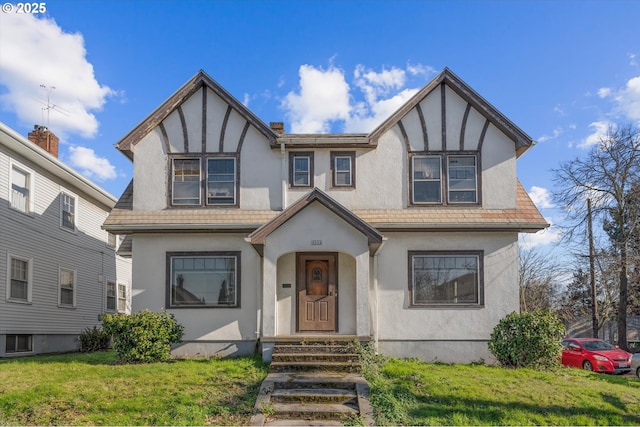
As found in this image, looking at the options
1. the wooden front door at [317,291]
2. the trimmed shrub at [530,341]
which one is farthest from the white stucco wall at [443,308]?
the wooden front door at [317,291]

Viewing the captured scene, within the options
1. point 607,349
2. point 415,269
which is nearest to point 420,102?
point 415,269

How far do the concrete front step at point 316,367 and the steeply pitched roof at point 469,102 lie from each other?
641cm

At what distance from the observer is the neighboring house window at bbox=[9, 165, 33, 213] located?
55.9ft

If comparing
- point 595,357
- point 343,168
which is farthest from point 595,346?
point 343,168

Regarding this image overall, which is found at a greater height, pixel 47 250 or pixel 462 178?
pixel 462 178

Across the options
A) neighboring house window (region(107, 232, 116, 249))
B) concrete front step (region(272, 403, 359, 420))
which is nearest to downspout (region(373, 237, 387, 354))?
concrete front step (region(272, 403, 359, 420))

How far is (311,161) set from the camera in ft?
50.3

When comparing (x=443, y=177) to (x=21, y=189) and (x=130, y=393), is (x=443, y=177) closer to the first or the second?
(x=130, y=393)

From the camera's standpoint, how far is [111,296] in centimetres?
2402

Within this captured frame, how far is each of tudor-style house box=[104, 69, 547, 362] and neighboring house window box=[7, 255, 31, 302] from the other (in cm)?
486

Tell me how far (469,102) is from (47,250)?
1510 centimetres

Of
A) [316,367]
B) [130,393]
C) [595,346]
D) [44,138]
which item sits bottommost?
[595,346]

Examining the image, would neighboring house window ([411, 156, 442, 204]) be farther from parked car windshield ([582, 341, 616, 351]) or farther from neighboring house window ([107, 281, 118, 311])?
neighboring house window ([107, 281, 118, 311])

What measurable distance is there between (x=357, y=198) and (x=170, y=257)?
550 centimetres
